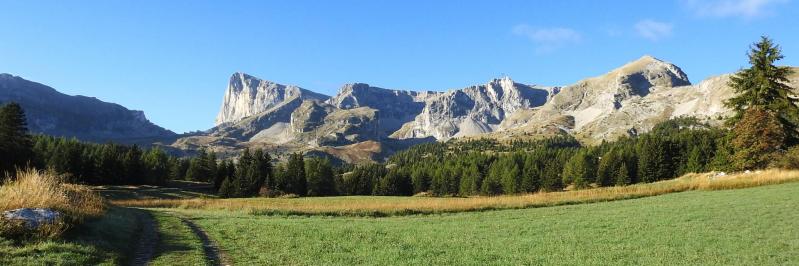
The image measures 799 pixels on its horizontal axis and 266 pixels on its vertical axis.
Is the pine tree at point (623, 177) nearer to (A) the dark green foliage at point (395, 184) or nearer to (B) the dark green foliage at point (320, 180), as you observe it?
(A) the dark green foliage at point (395, 184)

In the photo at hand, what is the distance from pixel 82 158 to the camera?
121m

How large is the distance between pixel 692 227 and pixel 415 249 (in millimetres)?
14204

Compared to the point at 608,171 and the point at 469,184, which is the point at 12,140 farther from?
the point at 608,171

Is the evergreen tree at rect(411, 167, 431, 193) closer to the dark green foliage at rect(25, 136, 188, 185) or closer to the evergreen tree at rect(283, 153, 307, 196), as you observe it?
the evergreen tree at rect(283, 153, 307, 196)

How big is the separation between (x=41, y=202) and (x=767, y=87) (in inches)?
2980

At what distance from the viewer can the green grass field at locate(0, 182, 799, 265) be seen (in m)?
17.0

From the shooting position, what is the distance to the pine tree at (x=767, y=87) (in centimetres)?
6147

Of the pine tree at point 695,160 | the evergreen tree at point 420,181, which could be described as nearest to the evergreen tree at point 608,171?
the pine tree at point 695,160

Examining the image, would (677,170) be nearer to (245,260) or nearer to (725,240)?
(725,240)

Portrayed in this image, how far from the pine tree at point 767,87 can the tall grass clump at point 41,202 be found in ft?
242

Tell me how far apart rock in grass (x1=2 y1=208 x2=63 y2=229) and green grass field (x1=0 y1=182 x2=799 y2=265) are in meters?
0.98

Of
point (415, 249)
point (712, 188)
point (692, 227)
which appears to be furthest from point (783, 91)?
point (415, 249)

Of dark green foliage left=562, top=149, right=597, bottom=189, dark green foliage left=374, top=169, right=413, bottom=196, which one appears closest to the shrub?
dark green foliage left=562, top=149, right=597, bottom=189

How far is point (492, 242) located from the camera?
73.7ft
